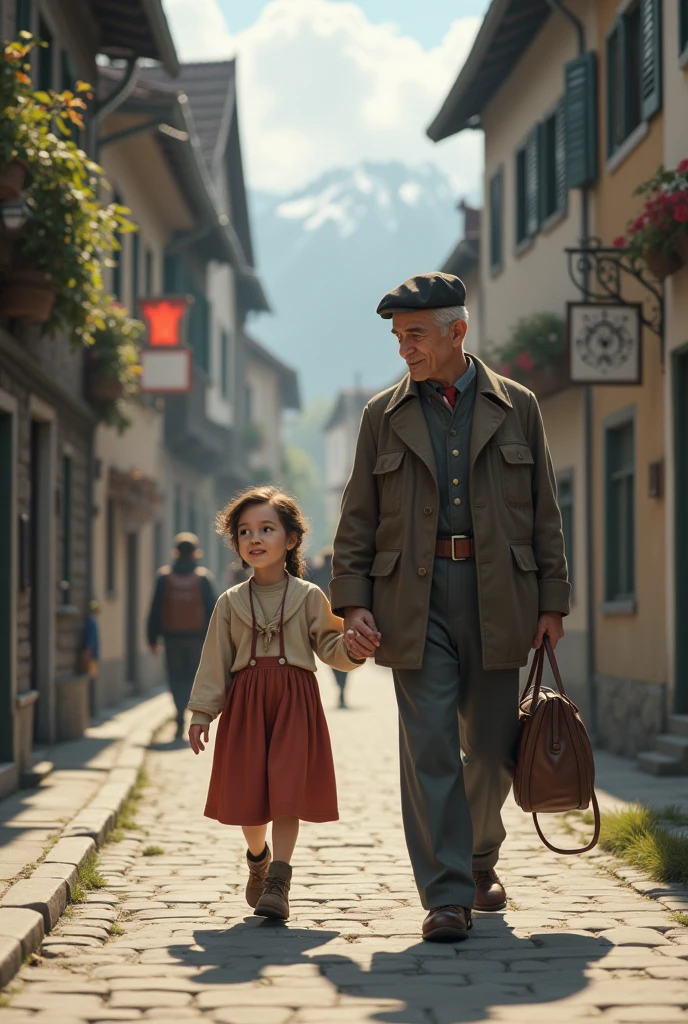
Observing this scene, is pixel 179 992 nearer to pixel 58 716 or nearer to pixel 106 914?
pixel 106 914

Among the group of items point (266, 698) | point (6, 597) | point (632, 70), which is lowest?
point (266, 698)

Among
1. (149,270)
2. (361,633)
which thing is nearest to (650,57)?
(361,633)

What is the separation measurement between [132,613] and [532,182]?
26.0 ft

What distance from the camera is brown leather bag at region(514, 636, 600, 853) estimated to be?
562 cm

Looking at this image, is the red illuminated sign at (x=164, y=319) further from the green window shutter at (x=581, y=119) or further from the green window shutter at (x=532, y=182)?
the green window shutter at (x=581, y=119)

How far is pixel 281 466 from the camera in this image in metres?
50.8

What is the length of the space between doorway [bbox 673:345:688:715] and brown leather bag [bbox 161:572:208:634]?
4856mm

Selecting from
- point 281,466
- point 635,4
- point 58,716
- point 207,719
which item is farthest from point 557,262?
point 281,466

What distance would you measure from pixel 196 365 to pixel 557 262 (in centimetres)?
1090

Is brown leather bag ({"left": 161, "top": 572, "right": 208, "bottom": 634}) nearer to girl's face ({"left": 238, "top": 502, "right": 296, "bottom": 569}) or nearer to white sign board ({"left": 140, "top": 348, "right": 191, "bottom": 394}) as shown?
white sign board ({"left": 140, "top": 348, "right": 191, "bottom": 394})

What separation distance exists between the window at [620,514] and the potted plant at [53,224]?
5.19 m

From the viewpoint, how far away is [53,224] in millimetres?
9766

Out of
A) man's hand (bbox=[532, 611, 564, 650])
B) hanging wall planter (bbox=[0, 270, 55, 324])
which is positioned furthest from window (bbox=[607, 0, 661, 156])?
man's hand (bbox=[532, 611, 564, 650])

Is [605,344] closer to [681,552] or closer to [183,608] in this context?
[681,552]
